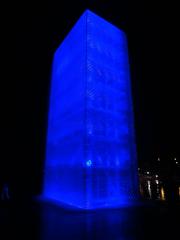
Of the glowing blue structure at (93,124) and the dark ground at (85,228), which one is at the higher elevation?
the glowing blue structure at (93,124)

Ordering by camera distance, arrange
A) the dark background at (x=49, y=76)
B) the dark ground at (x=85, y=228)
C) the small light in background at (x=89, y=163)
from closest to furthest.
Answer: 1. the dark ground at (x=85, y=228)
2. the small light in background at (x=89, y=163)
3. the dark background at (x=49, y=76)

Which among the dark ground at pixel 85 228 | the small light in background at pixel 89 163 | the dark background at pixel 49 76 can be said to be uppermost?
the dark background at pixel 49 76

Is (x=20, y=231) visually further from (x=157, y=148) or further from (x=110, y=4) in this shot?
(x=157, y=148)

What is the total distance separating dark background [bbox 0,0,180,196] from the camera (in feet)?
31.3

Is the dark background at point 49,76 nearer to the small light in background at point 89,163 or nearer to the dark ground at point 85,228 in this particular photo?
the small light in background at point 89,163

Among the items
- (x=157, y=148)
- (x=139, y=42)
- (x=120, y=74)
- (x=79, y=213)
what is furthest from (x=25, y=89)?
(x=157, y=148)

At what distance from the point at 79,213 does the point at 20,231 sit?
7.94 feet

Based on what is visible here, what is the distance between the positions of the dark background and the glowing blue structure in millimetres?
1018

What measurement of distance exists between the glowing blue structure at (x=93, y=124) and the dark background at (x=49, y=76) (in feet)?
3.34

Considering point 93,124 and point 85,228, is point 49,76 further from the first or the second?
point 85,228

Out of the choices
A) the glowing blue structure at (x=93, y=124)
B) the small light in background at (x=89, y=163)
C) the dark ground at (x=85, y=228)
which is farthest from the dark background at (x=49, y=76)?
the dark ground at (x=85, y=228)

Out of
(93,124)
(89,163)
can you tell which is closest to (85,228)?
(89,163)

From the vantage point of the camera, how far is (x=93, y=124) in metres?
7.86

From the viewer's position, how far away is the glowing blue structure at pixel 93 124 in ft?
24.6
